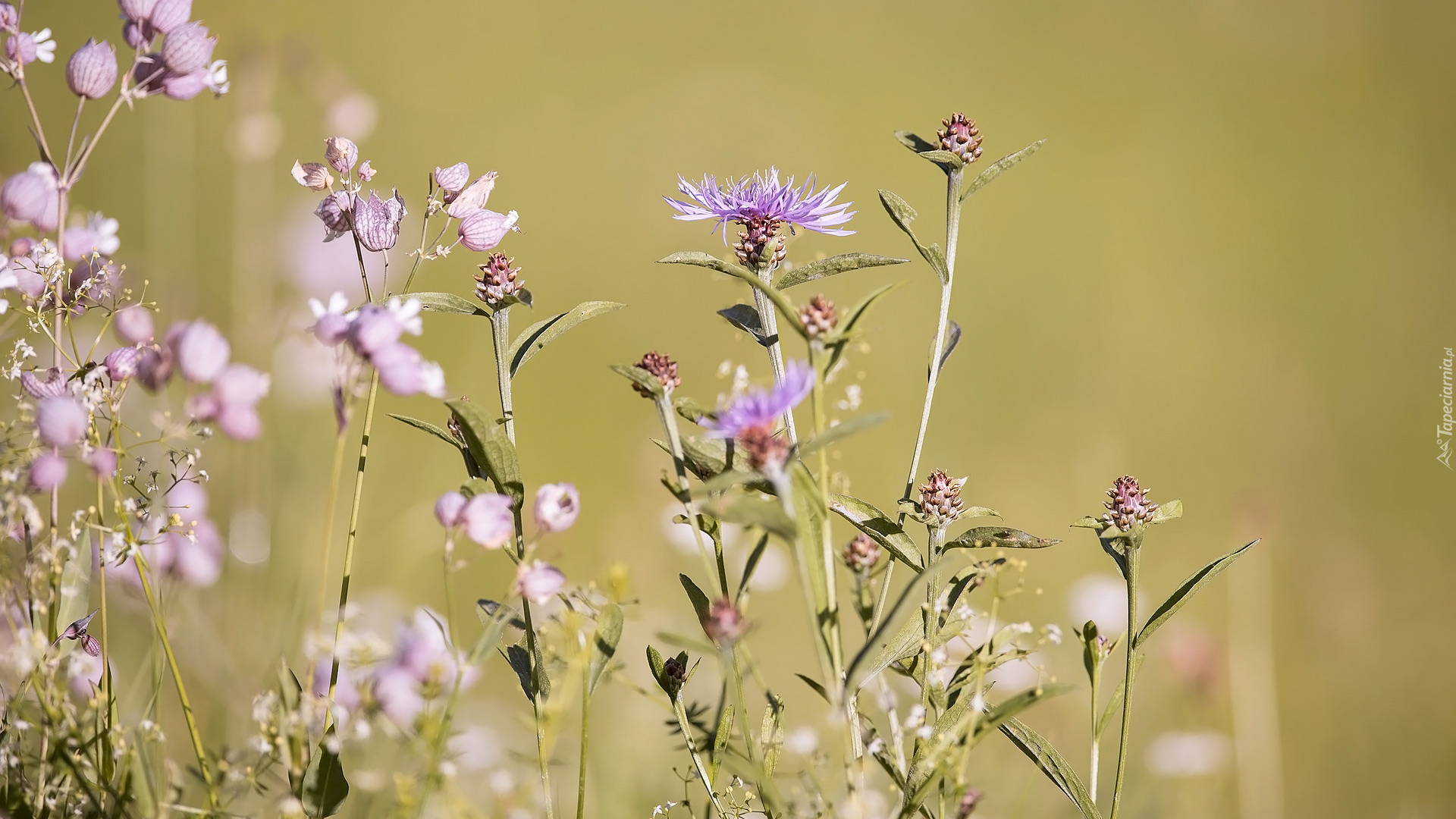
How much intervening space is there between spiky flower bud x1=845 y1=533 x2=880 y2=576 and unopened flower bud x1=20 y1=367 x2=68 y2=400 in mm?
420

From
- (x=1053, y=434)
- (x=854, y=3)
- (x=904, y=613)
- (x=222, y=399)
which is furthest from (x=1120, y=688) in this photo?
(x=854, y=3)

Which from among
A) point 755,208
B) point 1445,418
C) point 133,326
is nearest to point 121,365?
point 133,326

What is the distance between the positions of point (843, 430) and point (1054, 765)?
23cm

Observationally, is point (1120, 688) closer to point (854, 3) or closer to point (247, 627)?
point (247, 627)

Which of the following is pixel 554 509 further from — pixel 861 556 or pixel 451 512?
pixel 861 556

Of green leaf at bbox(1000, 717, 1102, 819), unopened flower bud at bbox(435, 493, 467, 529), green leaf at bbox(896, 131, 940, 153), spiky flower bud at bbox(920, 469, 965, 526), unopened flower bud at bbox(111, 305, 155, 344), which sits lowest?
green leaf at bbox(1000, 717, 1102, 819)

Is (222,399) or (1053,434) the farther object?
(1053,434)

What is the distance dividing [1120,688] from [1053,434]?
129 cm

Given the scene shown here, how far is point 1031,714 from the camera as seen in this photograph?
124cm

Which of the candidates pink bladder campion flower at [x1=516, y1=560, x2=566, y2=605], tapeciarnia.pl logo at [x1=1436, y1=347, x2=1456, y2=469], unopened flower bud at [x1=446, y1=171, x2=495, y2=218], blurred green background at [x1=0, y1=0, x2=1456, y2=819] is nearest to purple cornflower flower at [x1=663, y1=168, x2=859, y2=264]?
unopened flower bud at [x1=446, y1=171, x2=495, y2=218]

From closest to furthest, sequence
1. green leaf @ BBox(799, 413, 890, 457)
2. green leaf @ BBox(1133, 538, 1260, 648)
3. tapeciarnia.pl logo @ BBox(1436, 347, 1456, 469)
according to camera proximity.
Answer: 1. green leaf @ BBox(799, 413, 890, 457)
2. green leaf @ BBox(1133, 538, 1260, 648)
3. tapeciarnia.pl logo @ BBox(1436, 347, 1456, 469)

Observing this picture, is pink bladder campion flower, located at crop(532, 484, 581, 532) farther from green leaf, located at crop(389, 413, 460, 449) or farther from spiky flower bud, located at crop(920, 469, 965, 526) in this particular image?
spiky flower bud, located at crop(920, 469, 965, 526)

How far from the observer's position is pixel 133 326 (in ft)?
1.45

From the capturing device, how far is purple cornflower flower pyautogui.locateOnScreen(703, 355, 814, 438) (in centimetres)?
37
